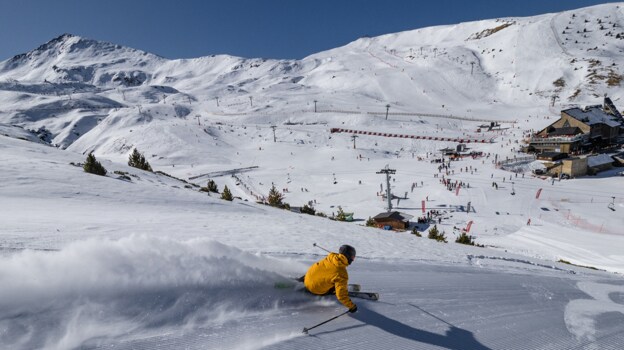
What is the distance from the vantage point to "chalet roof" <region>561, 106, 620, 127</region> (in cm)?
5875

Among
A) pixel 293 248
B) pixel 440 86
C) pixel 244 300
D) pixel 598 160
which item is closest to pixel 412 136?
pixel 598 160

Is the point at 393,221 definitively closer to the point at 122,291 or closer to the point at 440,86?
the point at 122,291

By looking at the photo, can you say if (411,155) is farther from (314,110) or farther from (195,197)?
(195,197)

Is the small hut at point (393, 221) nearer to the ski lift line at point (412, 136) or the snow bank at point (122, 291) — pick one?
the snow bank at point (122, 291)

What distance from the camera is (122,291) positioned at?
153 inches

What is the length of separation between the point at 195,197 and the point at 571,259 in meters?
21.6

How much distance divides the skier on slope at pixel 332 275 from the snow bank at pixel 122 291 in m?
0.27

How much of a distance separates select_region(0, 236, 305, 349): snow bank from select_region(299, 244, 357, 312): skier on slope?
27 cm

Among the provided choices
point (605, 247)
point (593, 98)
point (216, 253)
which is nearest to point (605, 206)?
point (605, 247)

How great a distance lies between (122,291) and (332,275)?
8.45ft

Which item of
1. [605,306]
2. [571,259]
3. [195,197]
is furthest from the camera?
[571,259]

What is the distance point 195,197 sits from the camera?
1648cm

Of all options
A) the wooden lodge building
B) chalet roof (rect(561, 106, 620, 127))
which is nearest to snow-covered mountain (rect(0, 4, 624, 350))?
the wooden lodge building

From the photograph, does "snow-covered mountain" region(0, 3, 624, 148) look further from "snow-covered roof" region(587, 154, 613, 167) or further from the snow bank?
the snow bank
